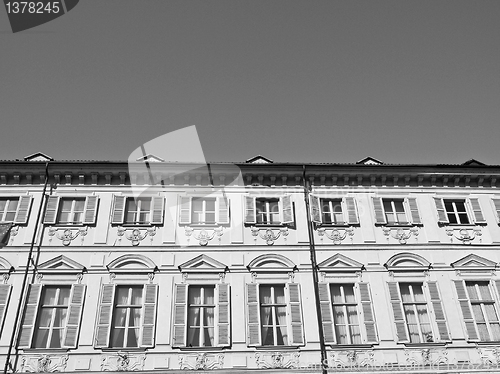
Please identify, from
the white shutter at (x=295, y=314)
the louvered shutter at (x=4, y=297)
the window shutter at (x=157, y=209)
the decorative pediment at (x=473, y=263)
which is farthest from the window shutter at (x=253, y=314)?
the louvered shutter at (x=4, y=297)

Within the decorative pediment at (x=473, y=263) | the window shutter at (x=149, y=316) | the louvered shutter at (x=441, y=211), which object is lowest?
the window shutter at (x=149, y=316)

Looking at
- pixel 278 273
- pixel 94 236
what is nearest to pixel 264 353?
pixel 278 273

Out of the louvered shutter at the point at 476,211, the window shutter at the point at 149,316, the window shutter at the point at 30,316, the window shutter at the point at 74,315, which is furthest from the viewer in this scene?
the louvered shutter at the point at 476,211

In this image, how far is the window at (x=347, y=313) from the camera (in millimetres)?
16219

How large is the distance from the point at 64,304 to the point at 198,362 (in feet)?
15.5

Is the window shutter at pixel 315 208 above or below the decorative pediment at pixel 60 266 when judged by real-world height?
above

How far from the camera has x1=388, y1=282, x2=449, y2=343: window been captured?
16.3 m

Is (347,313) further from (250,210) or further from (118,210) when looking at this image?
(118,210)

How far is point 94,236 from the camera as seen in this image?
1762cm

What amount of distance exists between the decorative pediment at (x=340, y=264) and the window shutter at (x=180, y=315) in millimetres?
4652

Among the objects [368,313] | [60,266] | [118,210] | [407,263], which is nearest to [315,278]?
[368,313]

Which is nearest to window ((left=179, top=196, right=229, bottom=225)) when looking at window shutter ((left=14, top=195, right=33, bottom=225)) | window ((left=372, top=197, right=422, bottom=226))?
window shutter ((left=14, top=195, right=33, bottom=225))

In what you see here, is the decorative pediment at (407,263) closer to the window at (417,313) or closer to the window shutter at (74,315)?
the window at (417,313)

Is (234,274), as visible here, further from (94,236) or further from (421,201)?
(421,201)
